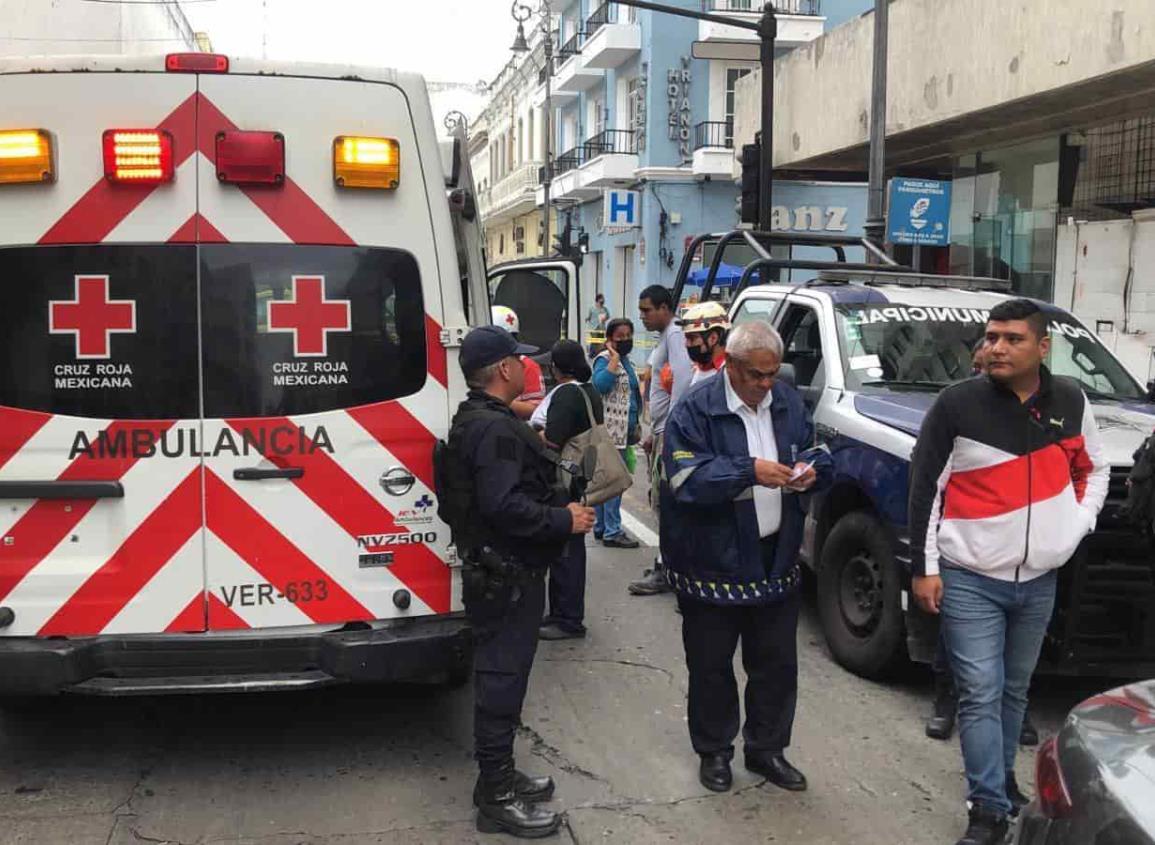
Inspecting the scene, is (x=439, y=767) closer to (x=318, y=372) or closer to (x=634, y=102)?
(x=318, y=372)

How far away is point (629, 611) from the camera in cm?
688

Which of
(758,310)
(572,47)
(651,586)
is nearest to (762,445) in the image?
(651,586)

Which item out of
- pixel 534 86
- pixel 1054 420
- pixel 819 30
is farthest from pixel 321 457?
pixel 534 86

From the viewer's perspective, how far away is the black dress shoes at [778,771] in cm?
433

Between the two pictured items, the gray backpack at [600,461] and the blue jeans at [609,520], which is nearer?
the gray backpack at [600,461]

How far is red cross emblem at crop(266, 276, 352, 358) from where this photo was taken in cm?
418

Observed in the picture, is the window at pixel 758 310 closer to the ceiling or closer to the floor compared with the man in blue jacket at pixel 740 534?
closer to the ceiling

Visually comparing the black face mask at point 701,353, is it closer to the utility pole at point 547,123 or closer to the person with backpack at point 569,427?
the person with backpack at point 569,427

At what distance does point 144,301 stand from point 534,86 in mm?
40950

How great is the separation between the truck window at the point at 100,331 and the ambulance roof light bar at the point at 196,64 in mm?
610

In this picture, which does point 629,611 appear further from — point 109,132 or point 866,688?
point 109,132

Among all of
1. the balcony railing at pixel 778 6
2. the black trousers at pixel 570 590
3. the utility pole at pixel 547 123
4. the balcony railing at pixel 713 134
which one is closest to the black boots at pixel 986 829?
the black trousers at pixel 570 590

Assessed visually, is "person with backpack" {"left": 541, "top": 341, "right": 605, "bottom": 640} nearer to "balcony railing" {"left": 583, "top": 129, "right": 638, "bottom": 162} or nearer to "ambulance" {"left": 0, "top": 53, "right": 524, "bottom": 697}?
"ambulance" {"left": 0, "top": 53, "right": 524, "bottom": 697}

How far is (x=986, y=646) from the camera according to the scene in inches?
144
